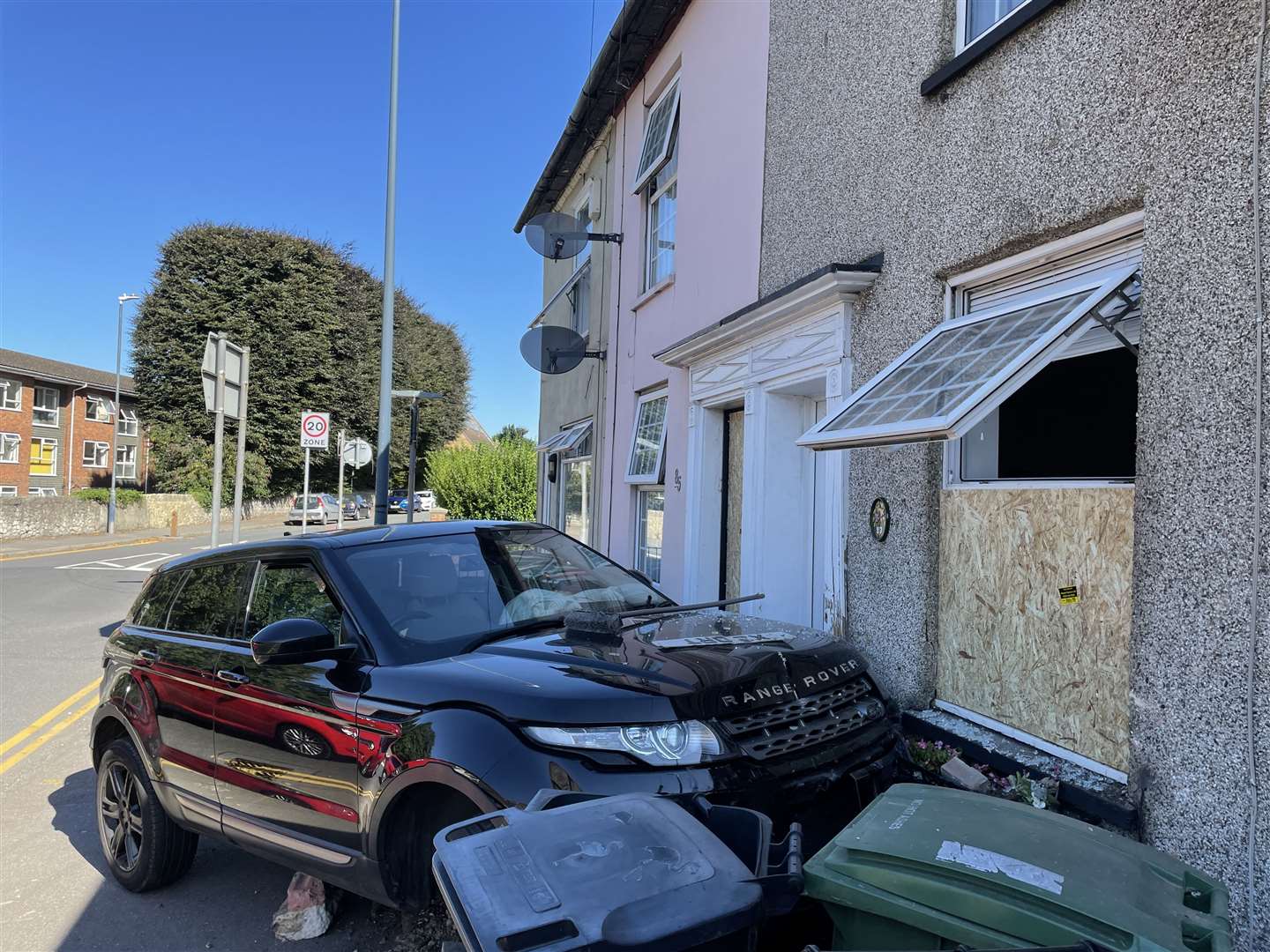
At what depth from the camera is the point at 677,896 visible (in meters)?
1.67

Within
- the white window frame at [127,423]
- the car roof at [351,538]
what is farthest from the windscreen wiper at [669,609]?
the white window frame at [127,423]

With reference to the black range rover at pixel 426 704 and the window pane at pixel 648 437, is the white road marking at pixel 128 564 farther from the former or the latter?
the black range rover at pixel 426 704

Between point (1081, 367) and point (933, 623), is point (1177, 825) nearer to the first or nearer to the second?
point (933, 623)

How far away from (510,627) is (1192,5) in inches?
141

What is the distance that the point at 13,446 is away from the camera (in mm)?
37844

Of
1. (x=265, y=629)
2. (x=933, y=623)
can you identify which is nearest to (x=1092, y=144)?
(x=933, y=623)

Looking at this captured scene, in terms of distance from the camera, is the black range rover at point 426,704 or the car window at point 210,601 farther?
the car window at point 210,601

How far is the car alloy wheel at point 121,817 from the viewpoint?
13.5 feet

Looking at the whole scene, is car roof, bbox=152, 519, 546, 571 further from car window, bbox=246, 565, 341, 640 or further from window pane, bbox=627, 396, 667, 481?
window pane, bbox=627, 396, 667, 481

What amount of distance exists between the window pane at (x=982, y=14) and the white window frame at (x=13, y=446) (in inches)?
1745

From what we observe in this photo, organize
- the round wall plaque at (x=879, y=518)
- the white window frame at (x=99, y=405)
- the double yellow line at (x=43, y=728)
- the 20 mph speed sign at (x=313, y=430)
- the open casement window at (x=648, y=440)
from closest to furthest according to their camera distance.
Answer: the round wall plaque at (x=879, y=518) → the double yellow line at (x=43, y=728) → the open casement window at (x=648, y=440) → the 20 mph speed sign at (x=313, y=430) → the white window frame at (x=99, y=405)

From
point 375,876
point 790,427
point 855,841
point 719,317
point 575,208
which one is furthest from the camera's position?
point 575,208

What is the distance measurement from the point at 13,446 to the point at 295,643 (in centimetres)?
4403

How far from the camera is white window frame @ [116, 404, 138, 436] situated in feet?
152
